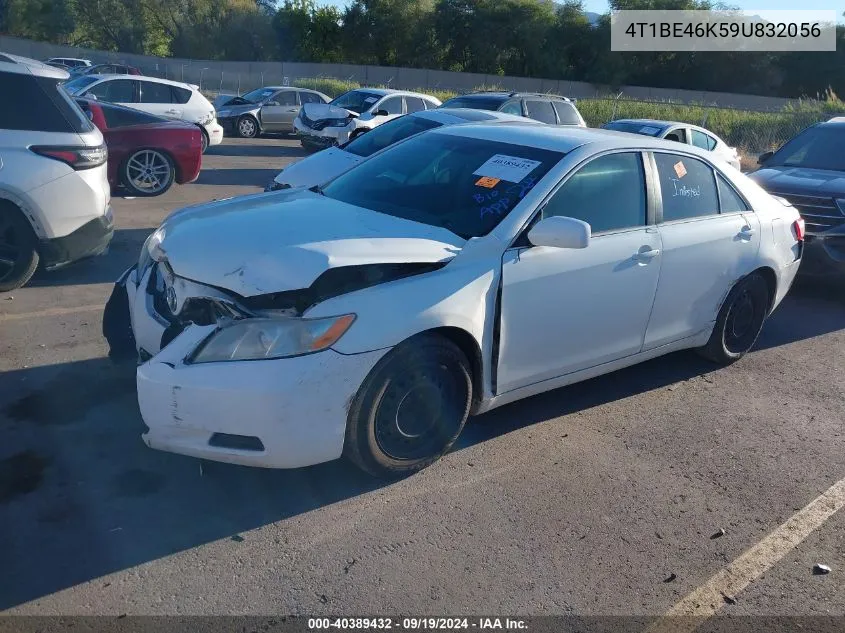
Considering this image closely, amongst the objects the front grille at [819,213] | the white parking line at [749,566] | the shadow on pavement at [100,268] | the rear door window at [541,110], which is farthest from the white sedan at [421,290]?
the rear door window at [541,110]

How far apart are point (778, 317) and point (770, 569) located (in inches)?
183

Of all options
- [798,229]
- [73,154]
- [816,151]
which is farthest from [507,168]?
[816,151]

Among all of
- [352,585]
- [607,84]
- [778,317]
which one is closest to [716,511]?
[352,585]

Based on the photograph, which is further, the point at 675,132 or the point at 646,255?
the point at 675,132

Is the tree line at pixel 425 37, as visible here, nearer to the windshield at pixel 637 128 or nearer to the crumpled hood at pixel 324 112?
the crumpled hood at pixel 324 112

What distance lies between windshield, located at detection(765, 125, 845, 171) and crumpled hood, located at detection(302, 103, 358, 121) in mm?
10981

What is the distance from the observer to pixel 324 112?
19297 millimetres

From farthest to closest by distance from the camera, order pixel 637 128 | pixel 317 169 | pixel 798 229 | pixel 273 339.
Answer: pixel 637 128 < pixel 317 169 < pixel 798 229 < pixel 273 339

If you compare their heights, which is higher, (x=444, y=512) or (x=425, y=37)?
(x=425, y=37)

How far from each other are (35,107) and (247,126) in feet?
53.2

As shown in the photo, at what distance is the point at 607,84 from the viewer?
59.2 m

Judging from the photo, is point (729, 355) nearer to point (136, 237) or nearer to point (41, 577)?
point (41, 577)

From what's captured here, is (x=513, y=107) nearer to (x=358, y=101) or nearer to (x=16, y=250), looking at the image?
(x=358, y=101)

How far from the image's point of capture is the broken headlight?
3637 mm
